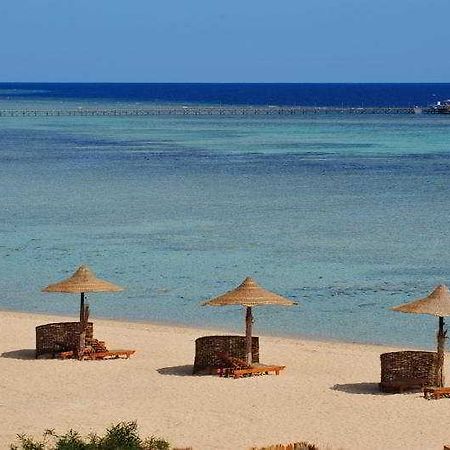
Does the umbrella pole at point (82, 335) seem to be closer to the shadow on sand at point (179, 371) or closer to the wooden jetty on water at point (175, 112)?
the shadow on sand at point (179, 371)

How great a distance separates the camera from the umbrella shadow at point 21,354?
73.6 ft

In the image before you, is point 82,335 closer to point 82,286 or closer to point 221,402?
point 82,286

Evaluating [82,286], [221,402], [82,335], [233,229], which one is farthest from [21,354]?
[233,229]

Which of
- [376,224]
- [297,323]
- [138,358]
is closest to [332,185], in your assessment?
[376,224]

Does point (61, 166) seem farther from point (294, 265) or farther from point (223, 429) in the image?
point (223, 429)

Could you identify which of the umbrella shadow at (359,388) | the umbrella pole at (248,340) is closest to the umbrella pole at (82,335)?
the umbrella pole at (248,340)

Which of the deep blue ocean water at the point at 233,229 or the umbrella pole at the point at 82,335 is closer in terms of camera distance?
the umbrella pole at the point at 82,335

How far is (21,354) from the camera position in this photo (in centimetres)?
2272

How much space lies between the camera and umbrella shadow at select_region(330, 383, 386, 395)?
20.0m

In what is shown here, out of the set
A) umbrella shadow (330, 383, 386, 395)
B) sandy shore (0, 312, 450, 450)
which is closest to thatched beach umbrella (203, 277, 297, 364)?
sandy shore (0, 312, 450, 450)

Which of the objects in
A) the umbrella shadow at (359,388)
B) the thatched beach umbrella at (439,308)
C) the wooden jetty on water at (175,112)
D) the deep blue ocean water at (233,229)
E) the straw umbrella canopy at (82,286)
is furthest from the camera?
the wooden jetty on water at (175,112)

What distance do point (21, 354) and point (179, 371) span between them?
3036 mm

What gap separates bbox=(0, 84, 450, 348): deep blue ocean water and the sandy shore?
13.0 ft

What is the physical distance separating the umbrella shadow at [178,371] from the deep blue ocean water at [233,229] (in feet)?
14.6
